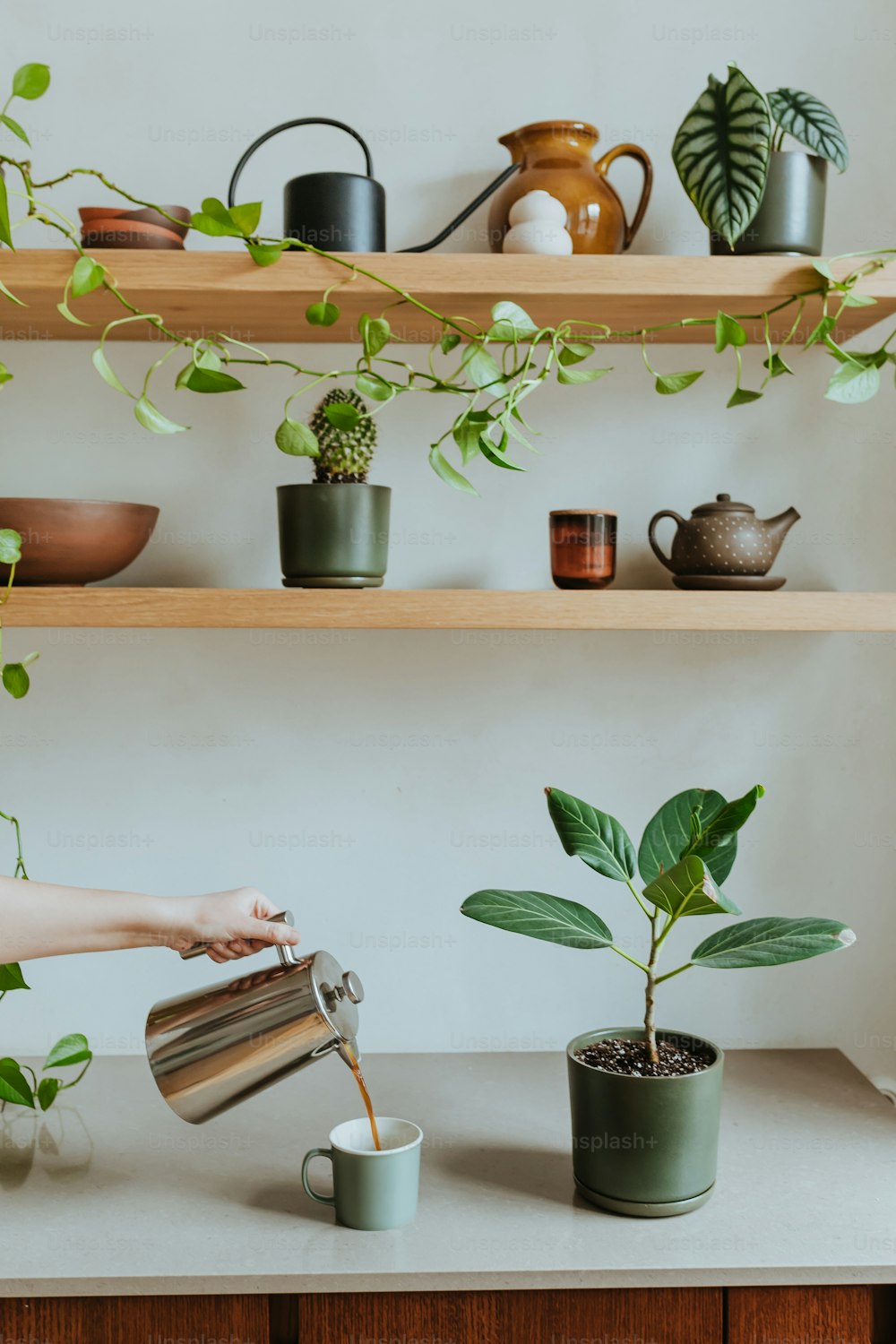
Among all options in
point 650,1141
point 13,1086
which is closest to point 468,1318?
point 650,1141

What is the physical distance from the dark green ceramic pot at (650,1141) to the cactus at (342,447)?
0.72 metres

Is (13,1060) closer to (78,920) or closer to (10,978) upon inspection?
(10,978)

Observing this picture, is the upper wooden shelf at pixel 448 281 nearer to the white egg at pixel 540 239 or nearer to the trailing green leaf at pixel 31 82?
the white egg at pixel 540 239

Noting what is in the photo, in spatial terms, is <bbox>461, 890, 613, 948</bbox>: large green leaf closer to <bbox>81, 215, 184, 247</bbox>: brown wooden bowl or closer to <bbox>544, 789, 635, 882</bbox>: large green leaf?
<bbox>544, 789, 635, 882</bbox>: large green leaf

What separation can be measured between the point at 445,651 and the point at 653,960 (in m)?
0.55

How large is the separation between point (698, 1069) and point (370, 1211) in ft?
1.17

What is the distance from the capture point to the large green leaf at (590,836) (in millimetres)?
1152

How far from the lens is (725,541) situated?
51.5 inches

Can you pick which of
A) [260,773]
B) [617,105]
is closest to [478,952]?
[260,773]

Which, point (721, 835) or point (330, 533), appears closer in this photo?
point (721, 835)

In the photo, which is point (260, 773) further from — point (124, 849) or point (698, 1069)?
point (698, 1069)

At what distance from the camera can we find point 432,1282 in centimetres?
100

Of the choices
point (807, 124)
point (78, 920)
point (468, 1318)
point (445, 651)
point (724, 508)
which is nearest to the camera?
point (468, 1318)

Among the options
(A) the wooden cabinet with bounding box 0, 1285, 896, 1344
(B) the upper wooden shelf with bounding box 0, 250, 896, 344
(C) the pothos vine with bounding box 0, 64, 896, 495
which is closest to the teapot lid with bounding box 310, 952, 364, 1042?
(A) the wooden cabinet with bounding box 0, 1285, 896, 1344
